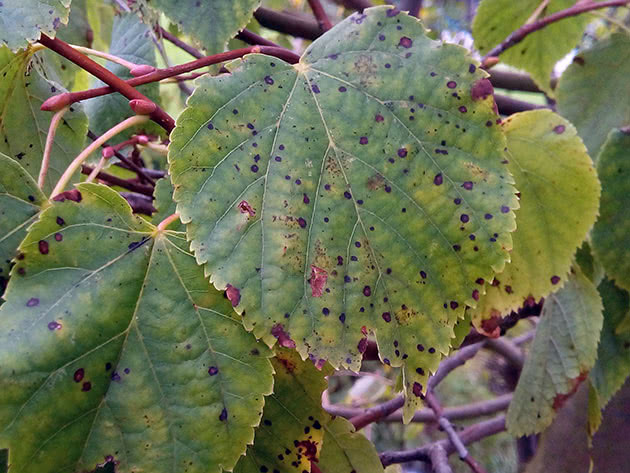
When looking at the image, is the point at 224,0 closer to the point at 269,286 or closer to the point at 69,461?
the point at 269,286

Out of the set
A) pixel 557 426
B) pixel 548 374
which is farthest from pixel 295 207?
pixel 557 426

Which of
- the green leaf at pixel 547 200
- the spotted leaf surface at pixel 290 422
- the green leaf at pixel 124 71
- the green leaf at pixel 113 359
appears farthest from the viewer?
the green leaf at pixel 124 71

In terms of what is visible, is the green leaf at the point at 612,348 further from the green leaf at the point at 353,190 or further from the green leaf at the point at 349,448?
the green leaf at the point at 353,190

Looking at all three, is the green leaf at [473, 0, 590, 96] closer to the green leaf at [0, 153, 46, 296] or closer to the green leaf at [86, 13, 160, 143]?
the green leaf at [86, 13, 160, 143]

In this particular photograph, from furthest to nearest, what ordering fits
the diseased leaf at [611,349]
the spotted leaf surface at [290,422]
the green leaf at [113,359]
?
the diseased leaf at [611,349], the spotted leaf surface at [290,422], the green leaf at [113,359]

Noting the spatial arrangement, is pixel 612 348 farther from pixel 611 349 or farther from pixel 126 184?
pixel 126 184

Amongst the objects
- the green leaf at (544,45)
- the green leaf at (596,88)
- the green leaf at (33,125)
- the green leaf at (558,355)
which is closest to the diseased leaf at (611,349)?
the green leaf at (558,355)
